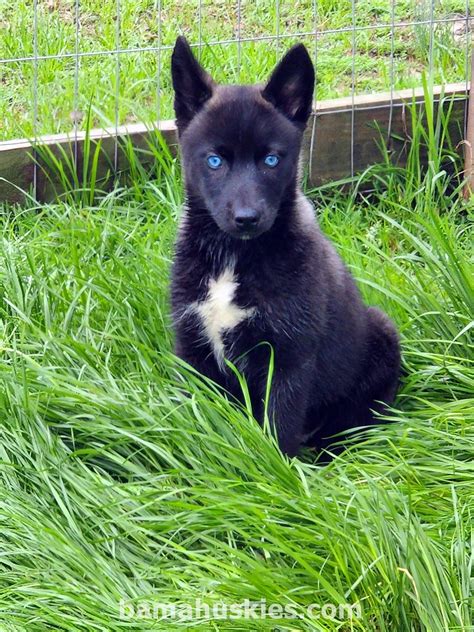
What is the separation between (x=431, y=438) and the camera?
3822mm

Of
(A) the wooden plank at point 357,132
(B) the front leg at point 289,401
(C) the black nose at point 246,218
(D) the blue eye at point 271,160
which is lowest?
(B) the front leg at point 289,401

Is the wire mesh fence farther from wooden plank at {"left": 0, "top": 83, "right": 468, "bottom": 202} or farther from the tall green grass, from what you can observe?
the tall green grass

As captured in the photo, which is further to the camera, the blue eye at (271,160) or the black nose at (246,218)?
the blue eye at (271,160)

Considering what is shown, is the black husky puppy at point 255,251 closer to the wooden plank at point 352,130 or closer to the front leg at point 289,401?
the front leg at point 289,401

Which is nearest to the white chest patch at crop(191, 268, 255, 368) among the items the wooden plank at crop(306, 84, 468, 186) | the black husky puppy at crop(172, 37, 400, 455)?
the black husky puppy at crop(172, 37, 400, 455)

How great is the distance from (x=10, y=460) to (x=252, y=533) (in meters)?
0.83

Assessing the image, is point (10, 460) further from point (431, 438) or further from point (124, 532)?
point (431, 438)

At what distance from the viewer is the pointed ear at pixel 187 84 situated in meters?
3.91

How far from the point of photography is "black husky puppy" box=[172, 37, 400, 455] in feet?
12.5

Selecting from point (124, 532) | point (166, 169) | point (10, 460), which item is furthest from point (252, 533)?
point (166, 169)

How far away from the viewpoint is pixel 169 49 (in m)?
5.90

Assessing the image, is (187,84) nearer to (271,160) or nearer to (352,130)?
(271,160)

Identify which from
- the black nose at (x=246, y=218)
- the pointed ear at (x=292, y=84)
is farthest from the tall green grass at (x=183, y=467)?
the pointed ear at (x=292, y=84)

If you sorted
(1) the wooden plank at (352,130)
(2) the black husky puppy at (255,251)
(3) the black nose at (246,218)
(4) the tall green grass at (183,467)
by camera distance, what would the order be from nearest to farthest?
(4) the tall green grass at (183,467) < (3) the black nose at (246,218) < (2) the black husky puppy at (255,251) < (1) the wooden plank at (352,130)
